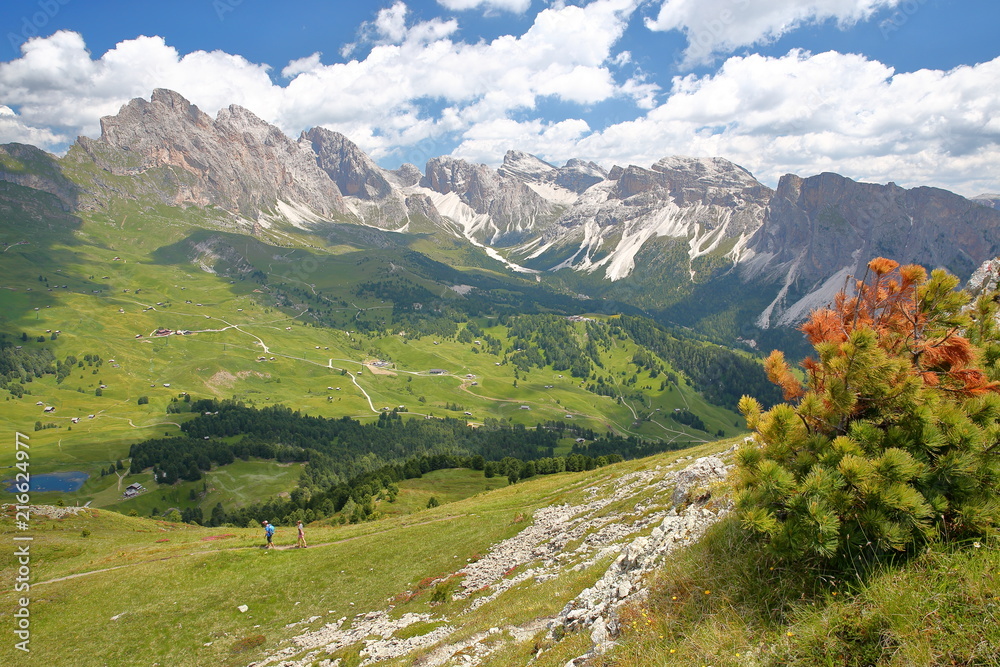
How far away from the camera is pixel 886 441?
8922mm

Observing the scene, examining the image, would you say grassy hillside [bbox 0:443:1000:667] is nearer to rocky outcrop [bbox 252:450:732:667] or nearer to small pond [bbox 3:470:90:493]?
rocky outcrop [bbox 252:450:732:667]

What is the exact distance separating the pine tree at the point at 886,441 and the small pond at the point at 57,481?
179 meters

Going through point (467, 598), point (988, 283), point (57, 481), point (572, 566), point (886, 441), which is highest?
point (988, 283)

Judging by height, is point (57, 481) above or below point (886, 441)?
below

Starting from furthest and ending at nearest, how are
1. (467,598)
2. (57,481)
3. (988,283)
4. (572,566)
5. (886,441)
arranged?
(57,481), (467,598), (572,566), (988,283), (886,441)

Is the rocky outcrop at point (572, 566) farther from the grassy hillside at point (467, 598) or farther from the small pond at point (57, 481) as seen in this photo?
the small pond at point (57, 481)

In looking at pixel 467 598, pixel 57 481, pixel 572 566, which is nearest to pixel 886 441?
pixel 572 566

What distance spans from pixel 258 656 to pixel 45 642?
13.9 meters

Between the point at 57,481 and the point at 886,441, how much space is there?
18925 centimetres

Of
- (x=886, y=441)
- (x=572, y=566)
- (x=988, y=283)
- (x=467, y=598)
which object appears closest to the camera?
(x=886, y=441)

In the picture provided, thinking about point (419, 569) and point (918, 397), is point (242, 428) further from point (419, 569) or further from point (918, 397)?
point (918, 397)

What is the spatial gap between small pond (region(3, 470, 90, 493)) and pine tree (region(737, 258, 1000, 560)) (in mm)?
179133

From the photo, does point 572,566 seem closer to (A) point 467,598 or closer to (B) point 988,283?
(A) point 467,598

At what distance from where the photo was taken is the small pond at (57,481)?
132m
